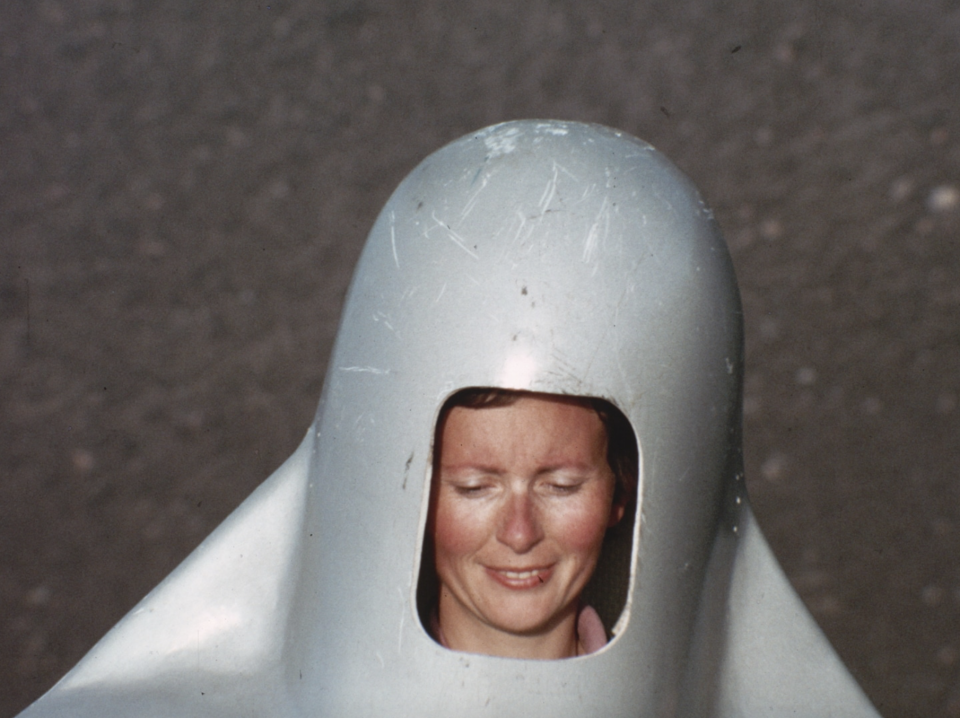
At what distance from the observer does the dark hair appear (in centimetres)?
95

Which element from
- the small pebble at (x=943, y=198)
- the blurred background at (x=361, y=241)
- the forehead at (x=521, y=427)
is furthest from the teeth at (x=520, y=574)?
the small pebble at (x=943, y=198)

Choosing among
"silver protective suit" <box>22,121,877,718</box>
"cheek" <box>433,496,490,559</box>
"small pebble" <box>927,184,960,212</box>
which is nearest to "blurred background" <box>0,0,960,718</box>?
"small pebble" <box>927,184,960,212</box>

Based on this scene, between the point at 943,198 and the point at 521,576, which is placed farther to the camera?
the point at 943,198

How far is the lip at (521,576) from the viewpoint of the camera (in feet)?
3.19

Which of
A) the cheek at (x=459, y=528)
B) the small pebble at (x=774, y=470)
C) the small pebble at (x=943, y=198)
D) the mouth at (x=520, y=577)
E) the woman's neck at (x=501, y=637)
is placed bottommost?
the woman's neck at (x=501, y=637)

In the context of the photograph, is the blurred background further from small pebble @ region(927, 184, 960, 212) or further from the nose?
the nose

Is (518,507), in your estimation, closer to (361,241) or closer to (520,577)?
(520,577)

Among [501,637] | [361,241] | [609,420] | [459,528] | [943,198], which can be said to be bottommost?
[501,637]

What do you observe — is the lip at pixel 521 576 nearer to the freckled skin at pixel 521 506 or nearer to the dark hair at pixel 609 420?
the freckled skin at pixel 521 506

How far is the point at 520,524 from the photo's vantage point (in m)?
0.94

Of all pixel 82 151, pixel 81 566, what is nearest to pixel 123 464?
pixel 81 566

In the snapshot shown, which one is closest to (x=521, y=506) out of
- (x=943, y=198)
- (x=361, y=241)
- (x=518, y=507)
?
(x=518, y=507)

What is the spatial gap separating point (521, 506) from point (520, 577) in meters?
0.07

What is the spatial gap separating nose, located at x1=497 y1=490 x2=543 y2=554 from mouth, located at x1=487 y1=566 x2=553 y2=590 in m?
0.03
